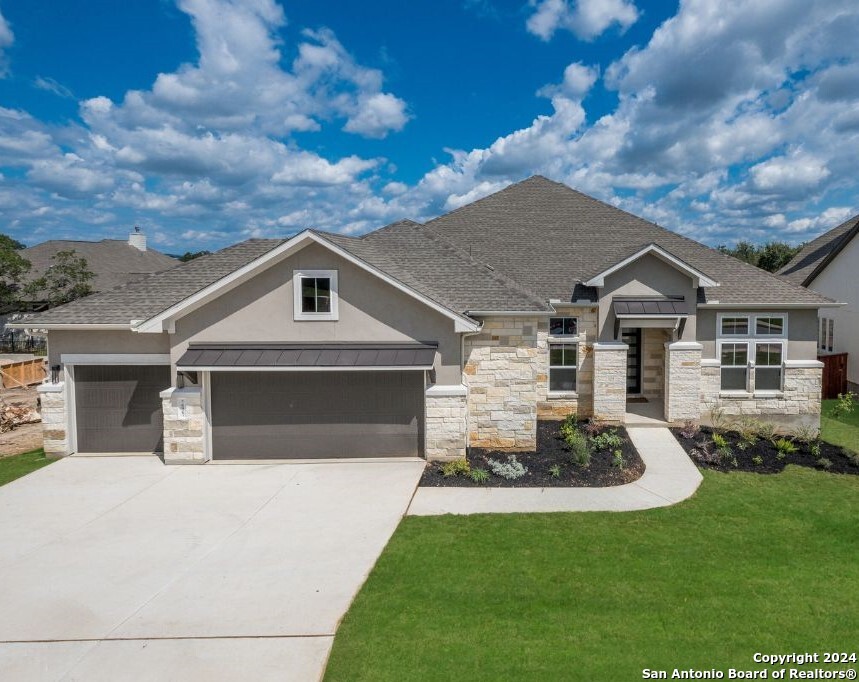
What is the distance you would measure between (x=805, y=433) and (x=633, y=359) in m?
4.90

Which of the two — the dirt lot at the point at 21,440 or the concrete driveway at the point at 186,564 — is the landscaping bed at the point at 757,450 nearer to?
the concrete driveway at the point at 186,564

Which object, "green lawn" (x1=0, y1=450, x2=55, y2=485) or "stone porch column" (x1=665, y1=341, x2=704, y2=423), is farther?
"stone porch column" (x1=665, y1=341, x2=704, y2=423)

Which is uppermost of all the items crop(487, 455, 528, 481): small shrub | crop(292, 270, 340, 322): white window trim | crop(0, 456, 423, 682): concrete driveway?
crop(292, 270, 340, 322): white window trim

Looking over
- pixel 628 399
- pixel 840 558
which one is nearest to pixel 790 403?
pixel 628 399

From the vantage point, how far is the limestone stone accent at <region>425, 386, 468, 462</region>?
38.3 ft

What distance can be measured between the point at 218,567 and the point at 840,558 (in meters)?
8.71

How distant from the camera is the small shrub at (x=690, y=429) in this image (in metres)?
13.5

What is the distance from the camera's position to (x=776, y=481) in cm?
1093

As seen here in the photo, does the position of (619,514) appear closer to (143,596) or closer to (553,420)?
(553,420)

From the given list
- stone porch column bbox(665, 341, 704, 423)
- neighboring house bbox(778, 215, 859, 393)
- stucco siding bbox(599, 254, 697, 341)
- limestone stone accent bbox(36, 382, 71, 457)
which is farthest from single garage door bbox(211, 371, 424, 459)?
neighboring house bbox(778, 215, 859, 393)

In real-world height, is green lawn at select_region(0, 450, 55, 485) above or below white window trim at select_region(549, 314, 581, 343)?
below

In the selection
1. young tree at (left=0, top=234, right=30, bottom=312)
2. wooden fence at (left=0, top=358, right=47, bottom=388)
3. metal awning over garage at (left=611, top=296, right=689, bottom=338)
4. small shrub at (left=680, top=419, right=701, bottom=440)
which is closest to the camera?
small shrub at (left=680, top=419, right=701, bottom=440)

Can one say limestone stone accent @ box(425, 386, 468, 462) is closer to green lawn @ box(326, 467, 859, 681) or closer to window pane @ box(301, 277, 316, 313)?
green lawn @ box(326, 467, 859, 681)

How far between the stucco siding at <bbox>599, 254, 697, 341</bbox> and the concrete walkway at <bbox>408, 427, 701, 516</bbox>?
4.45m
